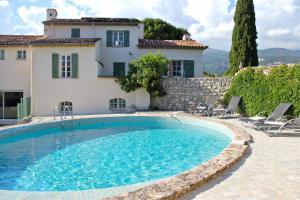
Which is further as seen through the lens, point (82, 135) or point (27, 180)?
point (82, 135)

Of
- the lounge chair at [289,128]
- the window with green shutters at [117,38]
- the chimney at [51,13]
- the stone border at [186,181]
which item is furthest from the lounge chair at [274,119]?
the chimney at [51,13]

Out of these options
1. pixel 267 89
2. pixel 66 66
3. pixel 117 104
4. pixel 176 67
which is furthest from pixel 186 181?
pixel 176 67

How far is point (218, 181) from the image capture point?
6617 millimetres

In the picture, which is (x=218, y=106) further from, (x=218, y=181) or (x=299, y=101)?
(x=218, y=181)

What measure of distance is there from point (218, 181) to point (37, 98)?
17425 mm

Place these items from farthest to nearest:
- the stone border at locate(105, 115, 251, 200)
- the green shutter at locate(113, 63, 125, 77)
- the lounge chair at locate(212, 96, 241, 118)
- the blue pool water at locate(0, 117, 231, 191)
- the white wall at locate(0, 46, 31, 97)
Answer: the green shutter at locate(113, 63, 125, 77)
the white wall at locate(0, 46, 31, 97)
the lounge chair at locate(212, 96, 241, 118)
the blue pool water at locate(0, 117, 231, 191)
the stone border at locate(105, 115, 251, 200)

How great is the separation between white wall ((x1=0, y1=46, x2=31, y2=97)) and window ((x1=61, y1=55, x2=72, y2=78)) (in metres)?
3.81

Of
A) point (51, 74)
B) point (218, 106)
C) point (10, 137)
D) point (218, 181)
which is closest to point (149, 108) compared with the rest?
point (218, 106)

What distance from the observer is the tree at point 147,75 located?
2130 centimetres

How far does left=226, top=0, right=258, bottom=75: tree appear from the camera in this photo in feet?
84.5

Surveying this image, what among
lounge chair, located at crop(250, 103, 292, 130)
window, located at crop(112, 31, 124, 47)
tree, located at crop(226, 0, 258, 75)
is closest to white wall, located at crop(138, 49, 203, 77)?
window, located at crop(112, 31, 124, 47)

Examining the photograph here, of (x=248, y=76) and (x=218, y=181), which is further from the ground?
(x=248, y=76)

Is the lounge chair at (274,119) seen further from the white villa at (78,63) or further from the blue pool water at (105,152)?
the white villa at (78,63)

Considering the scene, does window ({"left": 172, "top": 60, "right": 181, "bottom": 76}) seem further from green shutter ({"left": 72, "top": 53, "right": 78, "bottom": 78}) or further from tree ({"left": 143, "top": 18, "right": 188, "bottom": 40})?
tree ({"left": 143, "top": 18, "right": 188, "bottom": 40})
